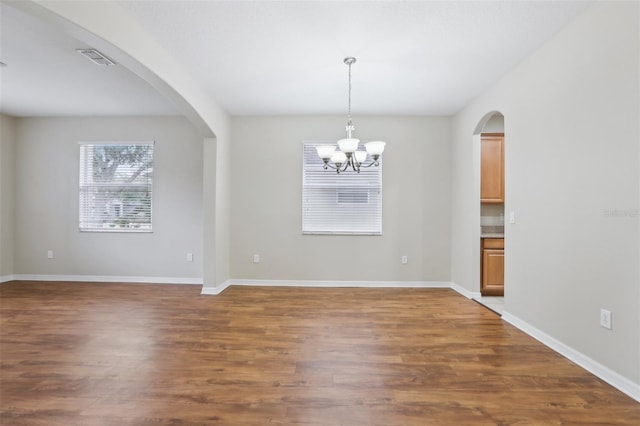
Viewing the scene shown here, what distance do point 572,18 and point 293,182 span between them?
145 inches

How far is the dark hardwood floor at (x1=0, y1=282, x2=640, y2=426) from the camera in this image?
1.81 meters

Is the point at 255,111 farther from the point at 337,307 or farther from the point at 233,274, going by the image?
the point at 337,307

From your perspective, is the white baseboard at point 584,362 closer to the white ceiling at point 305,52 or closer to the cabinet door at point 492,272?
the cabinet door at point 492,272

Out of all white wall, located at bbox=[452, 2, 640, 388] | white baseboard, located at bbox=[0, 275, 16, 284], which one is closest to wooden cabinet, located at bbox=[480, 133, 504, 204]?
white wall, located at bbox=[452, 2, 640, 388]

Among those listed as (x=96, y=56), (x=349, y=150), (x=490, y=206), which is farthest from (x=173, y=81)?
(x=490, y=206)

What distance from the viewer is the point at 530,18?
8.17 ft

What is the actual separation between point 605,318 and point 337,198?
348cm

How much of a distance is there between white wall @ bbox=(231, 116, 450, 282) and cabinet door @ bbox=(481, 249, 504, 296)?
24.6 inches

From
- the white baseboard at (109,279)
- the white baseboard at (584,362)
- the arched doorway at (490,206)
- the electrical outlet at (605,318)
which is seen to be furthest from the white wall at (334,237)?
the electrical outlet at (605,318)

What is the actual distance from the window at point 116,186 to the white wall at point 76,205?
0.41 feet

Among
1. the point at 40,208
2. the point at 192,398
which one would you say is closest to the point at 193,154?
the point at 40,208

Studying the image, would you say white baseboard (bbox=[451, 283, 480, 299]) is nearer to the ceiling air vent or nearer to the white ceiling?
the white ceiling

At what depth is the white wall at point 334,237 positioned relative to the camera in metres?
5.00

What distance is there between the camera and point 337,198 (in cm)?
507
